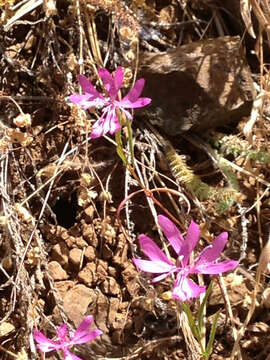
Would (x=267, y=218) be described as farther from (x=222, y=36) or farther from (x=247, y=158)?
(x=222, y=36)

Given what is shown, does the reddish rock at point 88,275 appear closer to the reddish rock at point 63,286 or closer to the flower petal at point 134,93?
the reddish rock at point 63,286

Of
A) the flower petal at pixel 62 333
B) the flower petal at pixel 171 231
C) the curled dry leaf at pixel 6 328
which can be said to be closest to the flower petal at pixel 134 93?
the flower petal at pixel 171 231

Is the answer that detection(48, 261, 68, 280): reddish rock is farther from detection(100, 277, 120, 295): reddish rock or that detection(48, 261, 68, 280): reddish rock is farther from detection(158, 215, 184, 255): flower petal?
detection(158, 215, 184, 255): flower petal

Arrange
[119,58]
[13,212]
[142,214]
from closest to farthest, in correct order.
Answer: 1. [13,212]
2. [142,214]
3. [119,58]

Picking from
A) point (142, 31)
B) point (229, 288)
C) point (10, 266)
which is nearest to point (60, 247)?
point (10, 266)

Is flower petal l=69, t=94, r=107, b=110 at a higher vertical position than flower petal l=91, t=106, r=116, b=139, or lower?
higher

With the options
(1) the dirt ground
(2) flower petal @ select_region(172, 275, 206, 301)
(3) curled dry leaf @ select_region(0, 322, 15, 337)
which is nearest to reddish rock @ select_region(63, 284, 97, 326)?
(1) the dirt ground
